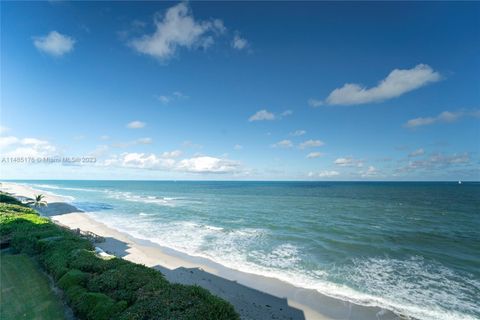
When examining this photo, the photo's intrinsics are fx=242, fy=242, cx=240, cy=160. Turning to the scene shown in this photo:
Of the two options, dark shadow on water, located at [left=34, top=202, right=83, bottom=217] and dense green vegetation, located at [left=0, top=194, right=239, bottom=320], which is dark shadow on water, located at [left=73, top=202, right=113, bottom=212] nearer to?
dark shadow on water, located at [left=34, top=202, right=83, bottom=217]

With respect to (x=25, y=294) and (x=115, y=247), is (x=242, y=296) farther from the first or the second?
(x=115, y=247)

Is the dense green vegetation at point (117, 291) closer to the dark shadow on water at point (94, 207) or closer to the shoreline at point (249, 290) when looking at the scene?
the shoreline at point (249, 290)

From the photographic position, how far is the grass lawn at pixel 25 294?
1114 cm

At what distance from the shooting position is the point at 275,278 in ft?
65.8

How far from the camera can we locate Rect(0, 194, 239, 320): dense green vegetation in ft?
30.2

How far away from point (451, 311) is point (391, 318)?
4.47 m

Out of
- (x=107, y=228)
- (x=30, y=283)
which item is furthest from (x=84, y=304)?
(x=107, y=228)

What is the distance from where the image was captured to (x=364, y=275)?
20719 mm

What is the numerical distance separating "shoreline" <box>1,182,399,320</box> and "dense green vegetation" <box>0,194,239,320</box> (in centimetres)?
565

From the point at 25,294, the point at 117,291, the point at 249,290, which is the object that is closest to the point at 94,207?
the point at 25,294

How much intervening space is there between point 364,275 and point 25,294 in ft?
77.1

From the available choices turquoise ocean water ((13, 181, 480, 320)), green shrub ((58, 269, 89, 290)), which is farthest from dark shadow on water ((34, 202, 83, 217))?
green shrub ((58, 269, 89, 290))

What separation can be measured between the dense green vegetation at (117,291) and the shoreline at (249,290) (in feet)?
18.5

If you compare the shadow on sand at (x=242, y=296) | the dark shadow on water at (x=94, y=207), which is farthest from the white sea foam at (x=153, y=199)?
the shadow on sand at (x=242, y=296)
